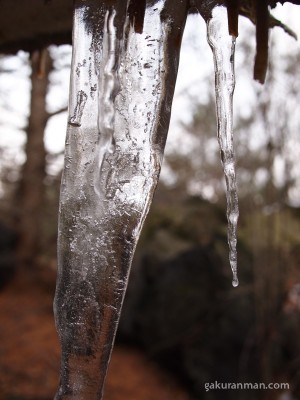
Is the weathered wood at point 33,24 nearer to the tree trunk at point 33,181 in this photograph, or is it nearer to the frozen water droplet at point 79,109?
the frozen water droplet at point 79,109

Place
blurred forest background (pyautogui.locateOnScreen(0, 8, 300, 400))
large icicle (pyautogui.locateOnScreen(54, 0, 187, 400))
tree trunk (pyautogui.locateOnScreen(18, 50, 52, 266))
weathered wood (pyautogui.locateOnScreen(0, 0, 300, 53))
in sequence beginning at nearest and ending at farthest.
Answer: large icicle (pyautogui.locateOnScreen(54, 0, 187, 400)), weathered wood (pyautogui.locateOnScreen(0, 0, 300, 53)), blurred forest background (pyautogui.locateOnScreen(0, 8, 300, 400)), tree trunk (pyautogui.locateOnScreen(18, 50, 52, 266))

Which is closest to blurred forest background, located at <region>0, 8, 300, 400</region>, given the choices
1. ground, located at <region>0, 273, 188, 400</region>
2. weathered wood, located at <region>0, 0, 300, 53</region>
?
ground, located at <region>0, 273, 188, 400</region>

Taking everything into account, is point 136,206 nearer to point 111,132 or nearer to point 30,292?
point 111,132

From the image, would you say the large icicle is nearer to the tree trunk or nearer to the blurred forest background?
the blurred forest background

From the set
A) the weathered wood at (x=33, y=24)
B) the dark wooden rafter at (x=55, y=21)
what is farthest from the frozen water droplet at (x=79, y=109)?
the weathered wood at (x=33, y=24)

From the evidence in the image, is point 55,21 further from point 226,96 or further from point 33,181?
point 33,181

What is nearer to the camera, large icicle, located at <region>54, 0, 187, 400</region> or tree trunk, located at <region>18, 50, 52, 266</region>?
large icicle, located at <region>54, 0, 187, 400</region>
